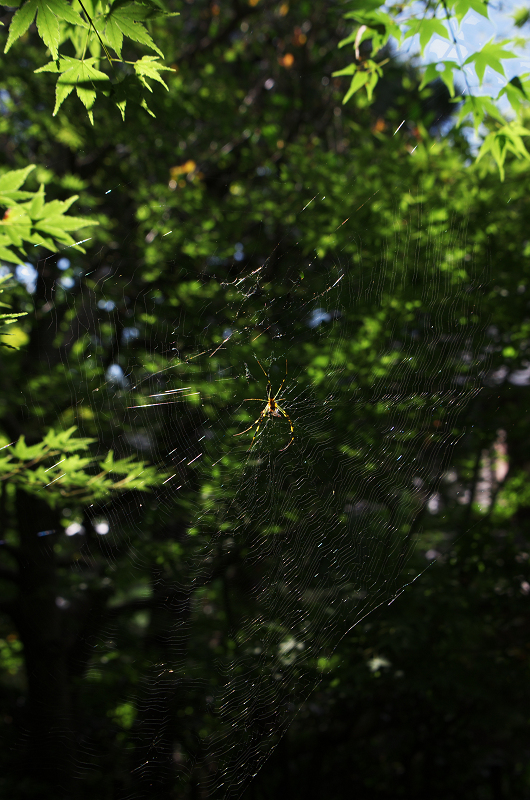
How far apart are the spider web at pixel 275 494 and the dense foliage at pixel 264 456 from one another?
0.02 metres

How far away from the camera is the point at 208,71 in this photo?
599cm

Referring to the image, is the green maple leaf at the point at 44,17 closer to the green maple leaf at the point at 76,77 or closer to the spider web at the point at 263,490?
the green maple leaf at the point at 76,77

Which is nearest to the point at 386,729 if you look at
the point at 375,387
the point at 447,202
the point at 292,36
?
the point at 375,387

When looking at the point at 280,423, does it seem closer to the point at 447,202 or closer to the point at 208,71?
the point at 447,202

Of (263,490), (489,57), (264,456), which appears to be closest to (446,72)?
(489,57)

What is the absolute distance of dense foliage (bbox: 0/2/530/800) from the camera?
2.09 meters

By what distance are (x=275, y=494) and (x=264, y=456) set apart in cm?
18

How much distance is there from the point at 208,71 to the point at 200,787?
7.02 metres

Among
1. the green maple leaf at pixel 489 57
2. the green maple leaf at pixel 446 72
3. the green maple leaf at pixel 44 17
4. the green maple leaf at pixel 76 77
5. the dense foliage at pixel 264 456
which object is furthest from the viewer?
the dense foliage at pixel 264 456

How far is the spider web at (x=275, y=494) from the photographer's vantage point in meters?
1.95

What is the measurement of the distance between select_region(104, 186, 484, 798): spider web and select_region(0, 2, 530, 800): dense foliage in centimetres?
2

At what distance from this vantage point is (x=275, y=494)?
2129 mm

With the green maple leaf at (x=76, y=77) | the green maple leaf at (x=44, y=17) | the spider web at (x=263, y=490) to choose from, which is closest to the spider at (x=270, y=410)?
the spider web at (x=263, y=490)

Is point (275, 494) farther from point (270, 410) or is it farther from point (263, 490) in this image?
point (270, 410)
